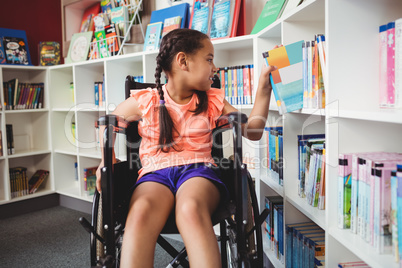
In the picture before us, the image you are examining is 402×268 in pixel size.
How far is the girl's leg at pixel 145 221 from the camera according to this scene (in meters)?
1.02

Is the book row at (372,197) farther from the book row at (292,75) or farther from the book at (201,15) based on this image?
the book at (201,15)

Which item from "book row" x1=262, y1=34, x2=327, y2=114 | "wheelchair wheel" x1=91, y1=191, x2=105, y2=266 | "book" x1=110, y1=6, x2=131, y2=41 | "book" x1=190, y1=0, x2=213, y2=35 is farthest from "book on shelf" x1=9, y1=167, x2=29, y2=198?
"book row" x1=262, y1=34, x2=327, y2=114

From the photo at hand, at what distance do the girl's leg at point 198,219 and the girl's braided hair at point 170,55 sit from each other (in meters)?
0.23

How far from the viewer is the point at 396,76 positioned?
1.00 meters

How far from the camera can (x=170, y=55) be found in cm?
145

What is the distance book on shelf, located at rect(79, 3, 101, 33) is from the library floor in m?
1.67

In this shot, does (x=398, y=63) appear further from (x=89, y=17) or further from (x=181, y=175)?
(x=89, y=17)

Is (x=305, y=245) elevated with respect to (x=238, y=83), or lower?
lower

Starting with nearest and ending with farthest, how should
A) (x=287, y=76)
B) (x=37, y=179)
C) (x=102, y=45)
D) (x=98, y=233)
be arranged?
(x=98, y=233)
(x=287, y=76)
(x=102, y=45)
(x=37, y=179)

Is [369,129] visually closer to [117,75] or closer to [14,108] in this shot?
[117,75]

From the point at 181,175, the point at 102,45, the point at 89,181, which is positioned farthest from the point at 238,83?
the point at 89,181

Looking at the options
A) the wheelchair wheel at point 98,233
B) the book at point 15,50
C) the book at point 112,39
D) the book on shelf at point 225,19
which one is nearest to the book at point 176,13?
the book on shelf at point 225,19

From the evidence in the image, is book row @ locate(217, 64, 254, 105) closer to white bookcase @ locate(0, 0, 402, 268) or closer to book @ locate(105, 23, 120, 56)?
white bookcase @ locate(0, 0, 402, 268)

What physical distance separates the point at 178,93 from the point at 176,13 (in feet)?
4.23
